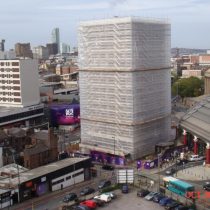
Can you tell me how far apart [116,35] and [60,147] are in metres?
22.2

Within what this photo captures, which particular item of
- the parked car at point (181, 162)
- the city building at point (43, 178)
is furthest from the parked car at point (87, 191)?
the parked car at point (181, 162)

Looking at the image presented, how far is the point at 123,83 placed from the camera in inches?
2584

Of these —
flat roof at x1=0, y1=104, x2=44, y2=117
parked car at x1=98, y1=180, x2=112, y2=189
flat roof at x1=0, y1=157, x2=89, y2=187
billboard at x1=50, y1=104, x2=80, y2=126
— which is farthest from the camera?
billboard at x1=50, y1=104, x2=80, y2=126

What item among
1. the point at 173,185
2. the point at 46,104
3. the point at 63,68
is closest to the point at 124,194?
the point at 173,185

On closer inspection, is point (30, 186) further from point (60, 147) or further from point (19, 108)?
point (19, 108)

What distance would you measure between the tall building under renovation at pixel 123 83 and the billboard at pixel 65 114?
22.5m

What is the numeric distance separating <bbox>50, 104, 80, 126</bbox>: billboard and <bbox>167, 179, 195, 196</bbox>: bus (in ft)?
149

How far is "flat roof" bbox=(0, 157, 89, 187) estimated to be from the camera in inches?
2022

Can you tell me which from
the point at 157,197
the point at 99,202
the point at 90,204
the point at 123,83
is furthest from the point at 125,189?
the point at 123,83

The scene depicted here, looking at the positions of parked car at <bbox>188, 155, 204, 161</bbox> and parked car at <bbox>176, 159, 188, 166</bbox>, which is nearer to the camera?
parked car at <bbox>176, 159, 188, 166</bbox>

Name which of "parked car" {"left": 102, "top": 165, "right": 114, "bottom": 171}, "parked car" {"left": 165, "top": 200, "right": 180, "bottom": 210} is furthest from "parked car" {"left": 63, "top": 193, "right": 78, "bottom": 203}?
"parked car" {"left": 102, "top": 165, "right": 114, "bottom": 171}

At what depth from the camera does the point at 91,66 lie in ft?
226

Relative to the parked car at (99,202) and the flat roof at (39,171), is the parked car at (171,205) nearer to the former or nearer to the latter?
the parked car at (99,202)

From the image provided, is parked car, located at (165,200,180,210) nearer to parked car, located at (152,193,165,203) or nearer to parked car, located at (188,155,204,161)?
parked car, located at (152,193,165,203)
